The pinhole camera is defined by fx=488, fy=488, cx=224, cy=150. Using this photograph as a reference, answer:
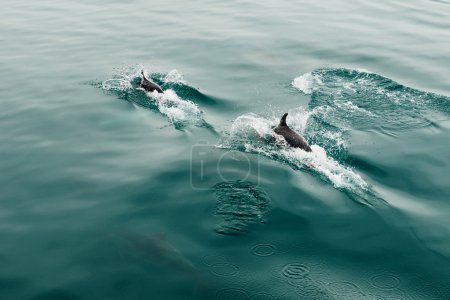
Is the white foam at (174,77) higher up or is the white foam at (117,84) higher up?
the white foam at (174,77)

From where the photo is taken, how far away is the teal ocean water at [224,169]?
12.2 m

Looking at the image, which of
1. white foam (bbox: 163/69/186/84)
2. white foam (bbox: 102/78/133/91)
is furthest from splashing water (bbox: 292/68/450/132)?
white foam (bbox: 102/78/133/91)

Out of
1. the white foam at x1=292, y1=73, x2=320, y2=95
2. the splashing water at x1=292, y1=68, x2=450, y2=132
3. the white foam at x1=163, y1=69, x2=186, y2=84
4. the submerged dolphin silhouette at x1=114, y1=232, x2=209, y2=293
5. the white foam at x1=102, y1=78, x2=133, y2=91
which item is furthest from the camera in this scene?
the white foam at x1=163, y1=69, x2=186, y2=84

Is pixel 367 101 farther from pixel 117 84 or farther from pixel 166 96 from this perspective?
pixel 117 84

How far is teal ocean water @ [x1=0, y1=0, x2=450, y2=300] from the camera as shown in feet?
39.9

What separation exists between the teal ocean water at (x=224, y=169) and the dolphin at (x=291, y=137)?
0.29m

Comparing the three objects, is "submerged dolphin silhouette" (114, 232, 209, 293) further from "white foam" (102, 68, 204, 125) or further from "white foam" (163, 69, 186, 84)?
"white foam" (163, 69, 186, 84)

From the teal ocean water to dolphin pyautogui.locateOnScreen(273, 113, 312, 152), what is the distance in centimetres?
29

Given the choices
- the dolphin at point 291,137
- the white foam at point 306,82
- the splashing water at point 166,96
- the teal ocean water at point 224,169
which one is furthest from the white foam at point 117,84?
the dolphin at point 291,137

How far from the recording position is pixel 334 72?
25016mm

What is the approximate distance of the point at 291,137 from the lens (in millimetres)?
17703

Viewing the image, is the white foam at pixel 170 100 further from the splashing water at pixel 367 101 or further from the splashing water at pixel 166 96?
the splashing water at pixel 367 101

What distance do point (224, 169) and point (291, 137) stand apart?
9.39 ft

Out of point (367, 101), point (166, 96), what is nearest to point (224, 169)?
point (166, 96)
